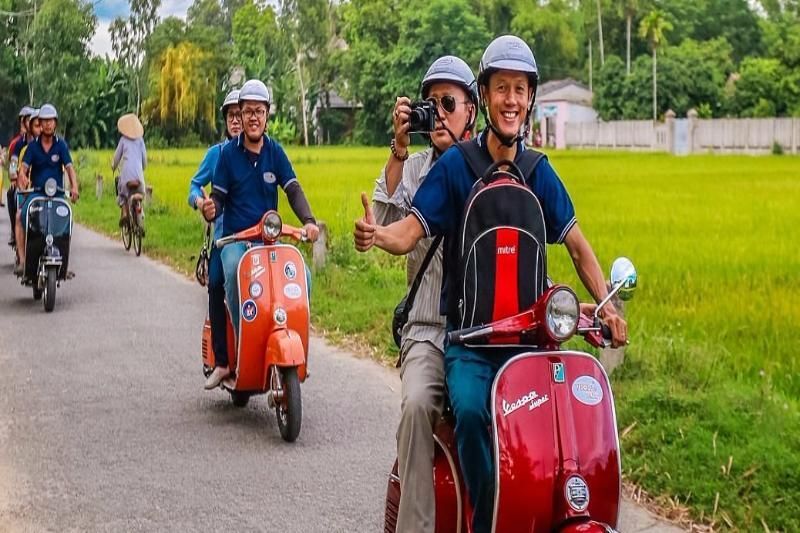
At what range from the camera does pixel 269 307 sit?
6.18 metres

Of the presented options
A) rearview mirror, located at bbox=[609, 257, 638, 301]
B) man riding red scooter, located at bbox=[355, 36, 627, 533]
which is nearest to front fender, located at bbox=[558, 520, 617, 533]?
man riding red scooter, located at bbox=[355, 36, 627, 533]

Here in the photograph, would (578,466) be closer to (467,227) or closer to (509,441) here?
(509,441)

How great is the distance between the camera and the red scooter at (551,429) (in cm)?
304

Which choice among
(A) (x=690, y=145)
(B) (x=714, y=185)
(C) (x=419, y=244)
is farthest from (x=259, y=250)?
(A) (x=690, y=145)

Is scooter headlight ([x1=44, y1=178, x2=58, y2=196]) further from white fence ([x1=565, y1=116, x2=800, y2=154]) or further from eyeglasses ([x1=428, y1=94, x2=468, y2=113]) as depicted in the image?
white fence ([x1=565, y1=116, x2=800, y2=154])

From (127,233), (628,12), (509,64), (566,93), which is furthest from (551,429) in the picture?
(628,12)

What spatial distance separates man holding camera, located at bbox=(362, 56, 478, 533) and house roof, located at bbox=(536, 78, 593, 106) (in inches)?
2541

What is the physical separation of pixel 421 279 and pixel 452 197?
0.43m

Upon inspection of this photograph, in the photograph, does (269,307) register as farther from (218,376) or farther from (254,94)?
(254,94)

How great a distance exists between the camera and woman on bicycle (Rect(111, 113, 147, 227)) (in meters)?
15.4

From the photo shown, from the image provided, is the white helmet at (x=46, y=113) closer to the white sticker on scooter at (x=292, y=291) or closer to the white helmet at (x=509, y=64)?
the white sticker on scooter at (x=292, y=291)

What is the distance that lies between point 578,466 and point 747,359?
14.3 ft

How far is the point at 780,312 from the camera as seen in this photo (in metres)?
8.68

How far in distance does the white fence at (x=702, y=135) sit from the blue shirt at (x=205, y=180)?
4163cm
